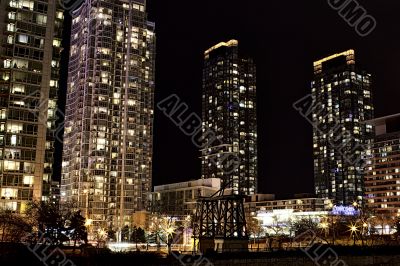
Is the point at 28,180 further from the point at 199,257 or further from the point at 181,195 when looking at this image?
the point at 181,195

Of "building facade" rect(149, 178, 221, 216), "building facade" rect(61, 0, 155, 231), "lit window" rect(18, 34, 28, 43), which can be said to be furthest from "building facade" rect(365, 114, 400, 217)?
"lit window" rect(18, 34, 28, 43)

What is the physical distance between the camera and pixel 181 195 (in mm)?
181500

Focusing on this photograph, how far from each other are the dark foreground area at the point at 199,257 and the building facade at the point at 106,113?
110 m

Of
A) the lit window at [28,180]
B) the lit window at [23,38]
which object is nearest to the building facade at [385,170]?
the lit window at [28,180]

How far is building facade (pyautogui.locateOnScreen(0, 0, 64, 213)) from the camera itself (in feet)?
258

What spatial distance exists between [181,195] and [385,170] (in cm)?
8288

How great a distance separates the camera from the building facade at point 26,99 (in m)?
78.8

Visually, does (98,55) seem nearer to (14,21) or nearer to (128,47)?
(128,47)

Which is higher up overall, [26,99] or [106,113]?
[106,113]

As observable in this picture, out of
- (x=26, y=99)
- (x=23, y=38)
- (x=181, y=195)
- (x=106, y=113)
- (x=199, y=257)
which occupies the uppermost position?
(x=106, y=113)

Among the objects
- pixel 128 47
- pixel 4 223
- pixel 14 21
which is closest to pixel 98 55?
pixel 128 47

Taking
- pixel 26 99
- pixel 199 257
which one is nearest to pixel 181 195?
pixel 26 99

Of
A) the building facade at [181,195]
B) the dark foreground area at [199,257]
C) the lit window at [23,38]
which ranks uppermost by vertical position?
the lit window at [23,38]

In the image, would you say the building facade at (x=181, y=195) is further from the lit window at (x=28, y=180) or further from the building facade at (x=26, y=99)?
the lit window at (x=28, y=180)
